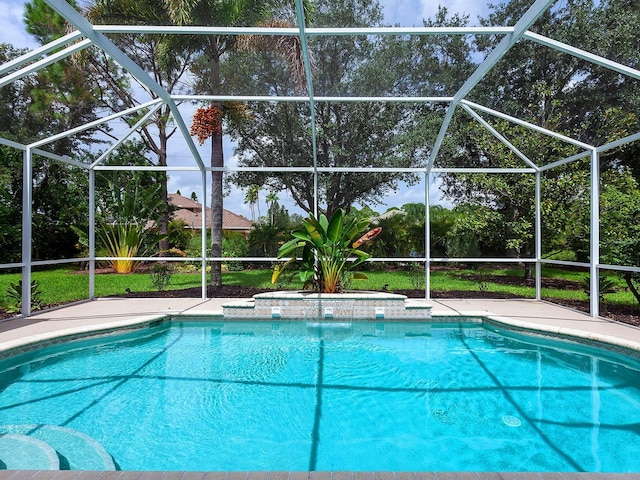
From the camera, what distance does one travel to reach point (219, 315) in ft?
23.7

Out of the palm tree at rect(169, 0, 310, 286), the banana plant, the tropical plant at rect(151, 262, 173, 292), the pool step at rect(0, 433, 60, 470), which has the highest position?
the palm tree at rect(169, 0, 310, 286)

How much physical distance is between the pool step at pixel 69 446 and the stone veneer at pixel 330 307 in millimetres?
4261

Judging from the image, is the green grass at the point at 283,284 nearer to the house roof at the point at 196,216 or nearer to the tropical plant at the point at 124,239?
the tropical plant at the point at 124,239

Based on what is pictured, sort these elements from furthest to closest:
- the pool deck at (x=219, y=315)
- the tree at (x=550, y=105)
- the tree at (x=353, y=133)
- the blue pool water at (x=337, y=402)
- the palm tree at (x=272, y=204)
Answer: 1. the palm tree at (x=272, y=204)
2. the tree at (x=550, y=105)
3. the tree at (x=353, y=133)
4. the blue pool water at (x=337, y=402)
5. the pool deck at (x=219, y=315)

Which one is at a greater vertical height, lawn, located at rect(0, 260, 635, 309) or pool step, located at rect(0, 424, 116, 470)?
lawn, located at rect(0, 260, 635, 309)

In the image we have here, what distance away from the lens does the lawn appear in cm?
1094

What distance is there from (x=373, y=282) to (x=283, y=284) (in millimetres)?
2950

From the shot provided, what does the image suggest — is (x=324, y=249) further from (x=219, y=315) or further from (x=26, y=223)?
(x=26, y=223)

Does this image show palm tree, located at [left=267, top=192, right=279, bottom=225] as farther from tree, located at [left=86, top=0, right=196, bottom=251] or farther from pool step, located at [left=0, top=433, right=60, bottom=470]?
pool step, located at [left=0, top=433, right=60, bottom=470]

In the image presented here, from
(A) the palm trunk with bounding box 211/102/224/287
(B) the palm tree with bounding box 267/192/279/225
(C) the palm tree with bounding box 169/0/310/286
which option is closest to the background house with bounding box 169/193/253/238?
(B) the palm tree with bounding box 267/192/279/225

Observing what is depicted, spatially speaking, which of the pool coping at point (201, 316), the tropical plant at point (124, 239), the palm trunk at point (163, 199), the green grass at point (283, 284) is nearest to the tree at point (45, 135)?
→ the tropical plant at point (124, 239)

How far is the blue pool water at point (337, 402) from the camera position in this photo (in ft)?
9.60

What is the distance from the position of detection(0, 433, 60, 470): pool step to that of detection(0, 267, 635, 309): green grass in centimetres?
760

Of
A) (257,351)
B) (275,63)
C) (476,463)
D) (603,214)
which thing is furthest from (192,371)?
(603,214)
